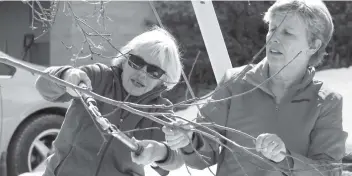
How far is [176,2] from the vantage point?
38.8 feet

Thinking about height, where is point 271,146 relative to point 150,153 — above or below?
above

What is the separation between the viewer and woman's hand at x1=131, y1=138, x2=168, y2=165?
9.80ft

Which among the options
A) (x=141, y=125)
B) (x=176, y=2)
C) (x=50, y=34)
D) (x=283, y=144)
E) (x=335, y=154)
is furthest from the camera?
(x=50, y=34)

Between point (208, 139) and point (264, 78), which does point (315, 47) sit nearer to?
point (264, 78)

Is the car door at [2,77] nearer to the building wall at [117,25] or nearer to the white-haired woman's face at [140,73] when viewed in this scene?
the white-haired woman's face at [140,73]

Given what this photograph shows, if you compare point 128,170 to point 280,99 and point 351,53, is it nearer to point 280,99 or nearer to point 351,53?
point 280,99

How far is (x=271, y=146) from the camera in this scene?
8.93 feet

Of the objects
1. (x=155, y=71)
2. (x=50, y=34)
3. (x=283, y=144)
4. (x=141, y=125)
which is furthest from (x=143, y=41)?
(x=50, y=34)

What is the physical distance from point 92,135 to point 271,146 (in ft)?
2.82

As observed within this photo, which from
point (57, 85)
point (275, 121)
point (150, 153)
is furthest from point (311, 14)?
point (57, 85)

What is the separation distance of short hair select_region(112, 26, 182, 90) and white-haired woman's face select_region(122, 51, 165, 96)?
23 mm

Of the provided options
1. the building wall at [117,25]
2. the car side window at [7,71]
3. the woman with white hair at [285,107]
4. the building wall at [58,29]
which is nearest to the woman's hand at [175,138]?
the woman with white hair at [285,107]

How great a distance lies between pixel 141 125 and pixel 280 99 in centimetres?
62

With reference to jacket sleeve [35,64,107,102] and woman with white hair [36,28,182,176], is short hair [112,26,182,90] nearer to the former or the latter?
woman with white hair [36,28,182,176]
